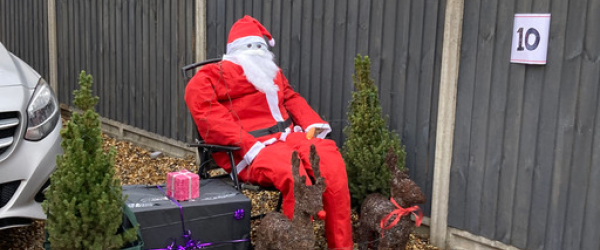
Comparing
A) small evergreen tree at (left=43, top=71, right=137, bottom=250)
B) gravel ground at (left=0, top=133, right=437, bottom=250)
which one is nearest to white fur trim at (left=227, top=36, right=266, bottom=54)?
gravel ground at (left=0, top=133, right=437, bottom=250)

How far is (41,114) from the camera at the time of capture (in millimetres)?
4207

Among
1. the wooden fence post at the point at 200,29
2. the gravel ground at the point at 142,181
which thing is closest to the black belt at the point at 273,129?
the gravel ground at the point at 142,181

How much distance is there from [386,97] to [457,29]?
79 cm

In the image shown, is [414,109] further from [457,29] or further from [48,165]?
[48,165]

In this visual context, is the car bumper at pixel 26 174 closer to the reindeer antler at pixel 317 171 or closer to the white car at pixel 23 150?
the white car at pixel 23 150

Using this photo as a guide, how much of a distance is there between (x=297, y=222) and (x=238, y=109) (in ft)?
3.63

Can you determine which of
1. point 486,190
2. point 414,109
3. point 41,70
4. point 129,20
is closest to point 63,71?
point 41,70

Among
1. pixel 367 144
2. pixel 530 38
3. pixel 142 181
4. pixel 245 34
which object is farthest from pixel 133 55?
pixel 530 38

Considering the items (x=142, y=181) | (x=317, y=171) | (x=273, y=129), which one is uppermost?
(x=273, y=129)

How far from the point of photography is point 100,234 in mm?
3324

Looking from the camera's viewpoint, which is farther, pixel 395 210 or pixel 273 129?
pixel 273 129

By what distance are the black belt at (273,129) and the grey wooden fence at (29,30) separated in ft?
17.2

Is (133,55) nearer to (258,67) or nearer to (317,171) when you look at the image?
(258,67)

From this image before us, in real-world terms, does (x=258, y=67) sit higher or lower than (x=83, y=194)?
higher
